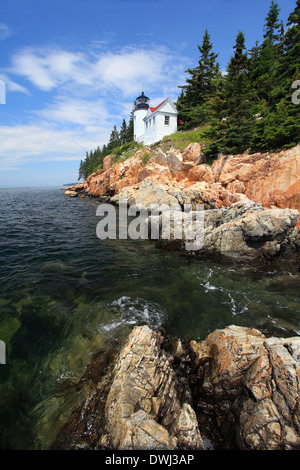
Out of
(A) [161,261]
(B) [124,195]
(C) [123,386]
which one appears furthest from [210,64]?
(C) [123,386]

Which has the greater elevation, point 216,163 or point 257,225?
point 216,163

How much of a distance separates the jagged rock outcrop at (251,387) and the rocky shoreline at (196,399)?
0.05 ft

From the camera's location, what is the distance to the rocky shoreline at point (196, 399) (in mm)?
3455

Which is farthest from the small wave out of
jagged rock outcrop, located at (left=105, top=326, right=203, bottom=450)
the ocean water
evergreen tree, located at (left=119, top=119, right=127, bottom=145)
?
evergreen tree, located at (left=119, top=119, right=127, bottom=145)

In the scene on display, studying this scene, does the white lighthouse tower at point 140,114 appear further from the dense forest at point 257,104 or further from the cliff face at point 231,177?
the cliff face at point 231,177

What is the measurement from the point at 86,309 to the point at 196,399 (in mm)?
5076

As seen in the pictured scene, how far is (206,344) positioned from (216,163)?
23.5 m

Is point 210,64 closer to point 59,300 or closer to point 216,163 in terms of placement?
point 216,163

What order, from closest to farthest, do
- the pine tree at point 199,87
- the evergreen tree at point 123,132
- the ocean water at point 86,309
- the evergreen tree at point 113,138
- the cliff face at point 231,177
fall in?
the ocean water at point 86,309 < the cliff face at point 231,177 < the pine tree at point 199,87 < the evergreen tree at point 123,132 < the evergreen tree at point 113,138

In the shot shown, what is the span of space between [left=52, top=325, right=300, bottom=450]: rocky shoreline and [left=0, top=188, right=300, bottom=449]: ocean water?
86cm

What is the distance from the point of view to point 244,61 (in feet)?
82.9

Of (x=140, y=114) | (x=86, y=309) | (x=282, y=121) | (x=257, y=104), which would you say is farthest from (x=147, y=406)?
(x=140, y=114)

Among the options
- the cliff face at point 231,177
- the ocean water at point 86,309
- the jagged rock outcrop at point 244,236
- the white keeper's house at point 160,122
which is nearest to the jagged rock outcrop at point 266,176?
the cliff face at point 231,177

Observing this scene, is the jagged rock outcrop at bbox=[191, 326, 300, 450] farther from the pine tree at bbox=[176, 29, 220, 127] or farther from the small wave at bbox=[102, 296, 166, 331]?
the pine tree at bbox=[176, 29, 220, 127]
